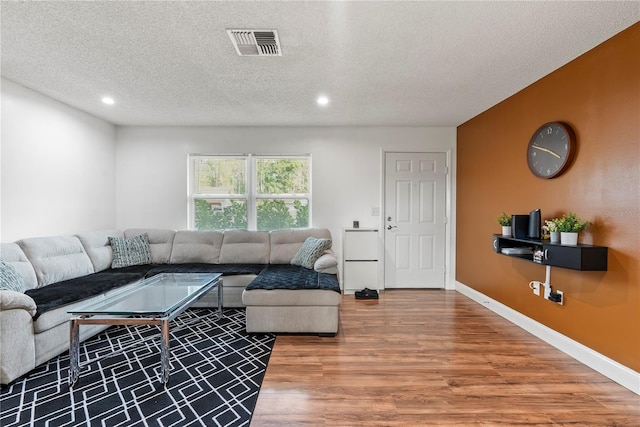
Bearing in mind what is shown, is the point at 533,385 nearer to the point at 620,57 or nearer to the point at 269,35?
the point at 620,57

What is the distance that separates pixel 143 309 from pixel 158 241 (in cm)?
221

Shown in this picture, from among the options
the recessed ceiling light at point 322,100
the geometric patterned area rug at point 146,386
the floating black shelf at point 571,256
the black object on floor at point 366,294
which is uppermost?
the recessed ceiling light at point 322,100

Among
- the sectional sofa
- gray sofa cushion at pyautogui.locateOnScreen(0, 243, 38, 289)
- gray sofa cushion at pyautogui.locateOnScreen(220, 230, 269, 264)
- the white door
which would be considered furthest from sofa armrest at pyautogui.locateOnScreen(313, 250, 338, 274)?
gray sofa cushion at pyautogui.locateOnScreen(0, 243, 38, 289)

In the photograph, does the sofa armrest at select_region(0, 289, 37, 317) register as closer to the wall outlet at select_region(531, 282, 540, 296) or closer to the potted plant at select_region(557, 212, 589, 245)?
the potted plant at select_region(557, 212, 589, 245)

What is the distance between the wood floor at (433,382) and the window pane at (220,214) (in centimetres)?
225

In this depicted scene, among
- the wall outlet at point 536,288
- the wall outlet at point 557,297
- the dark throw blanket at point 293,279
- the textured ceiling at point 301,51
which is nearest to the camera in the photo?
the textured ceiling at point 301,51

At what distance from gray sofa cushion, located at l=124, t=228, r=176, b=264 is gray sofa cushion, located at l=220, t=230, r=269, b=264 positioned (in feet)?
2.42

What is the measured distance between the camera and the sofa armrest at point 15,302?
1.99 metres

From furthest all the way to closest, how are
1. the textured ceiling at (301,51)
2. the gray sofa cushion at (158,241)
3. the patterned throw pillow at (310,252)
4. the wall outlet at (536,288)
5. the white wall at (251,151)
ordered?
the white wall at (251,151)
the gray sofa cushion at (158,241)
the patterned throw pillow at (310,252)
the wall outlet at (536,288)
the textured ceiling at (301,51)

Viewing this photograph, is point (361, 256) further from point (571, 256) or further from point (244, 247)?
point (571, 256)

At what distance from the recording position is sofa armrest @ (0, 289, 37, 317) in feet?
6.52

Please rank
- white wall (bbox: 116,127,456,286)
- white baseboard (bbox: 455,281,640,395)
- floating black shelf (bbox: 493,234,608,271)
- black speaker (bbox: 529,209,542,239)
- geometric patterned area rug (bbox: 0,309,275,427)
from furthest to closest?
1. white wall (bbox: 116,127,456,286)
2. black speaker (bbox: 529,209,542,239)
3. floating black shelf (bbox: 493,234,608,271)
4. white baseboard (bbox: 455,281,640,395)
5. geometric patterned area rug (bbox: 0,309,275,427)

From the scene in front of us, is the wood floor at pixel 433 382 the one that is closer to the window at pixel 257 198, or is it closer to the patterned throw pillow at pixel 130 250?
the window at pixel 257 198

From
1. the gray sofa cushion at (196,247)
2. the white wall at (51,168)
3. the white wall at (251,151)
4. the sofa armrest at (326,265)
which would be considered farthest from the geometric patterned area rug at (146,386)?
the white wall at (251,151)
